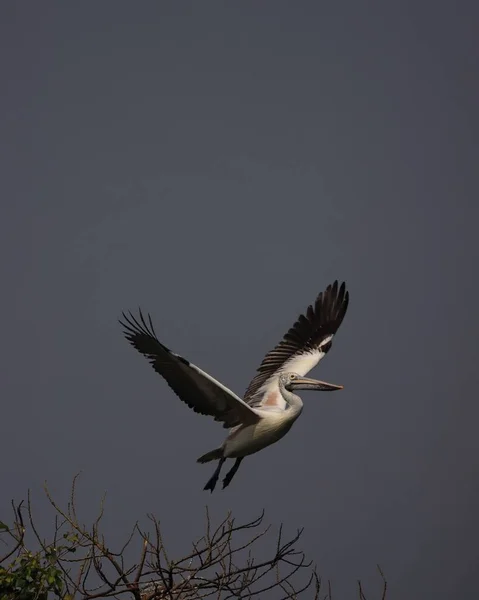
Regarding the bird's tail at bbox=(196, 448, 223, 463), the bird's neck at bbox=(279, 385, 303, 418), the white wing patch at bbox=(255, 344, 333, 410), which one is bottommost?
the bird's tail at bbox=(196, 448, 223, 463)

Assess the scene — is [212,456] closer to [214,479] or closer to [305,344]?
[214,479]

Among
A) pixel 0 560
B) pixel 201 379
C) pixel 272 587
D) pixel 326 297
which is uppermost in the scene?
pixel 326 297

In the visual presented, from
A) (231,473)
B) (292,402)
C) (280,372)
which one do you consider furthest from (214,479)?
(280,372)

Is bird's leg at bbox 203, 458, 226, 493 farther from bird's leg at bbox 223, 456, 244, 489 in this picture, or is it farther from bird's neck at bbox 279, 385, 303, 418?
bird's neck at bbox 279, 385, 303, 418

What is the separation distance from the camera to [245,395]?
9.22 metres


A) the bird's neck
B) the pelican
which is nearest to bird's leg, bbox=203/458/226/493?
the pelican

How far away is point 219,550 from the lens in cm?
549

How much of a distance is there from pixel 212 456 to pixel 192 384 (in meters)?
0.86

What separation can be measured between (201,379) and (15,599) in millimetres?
2699

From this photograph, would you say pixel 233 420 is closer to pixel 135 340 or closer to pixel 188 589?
pixel 135 340

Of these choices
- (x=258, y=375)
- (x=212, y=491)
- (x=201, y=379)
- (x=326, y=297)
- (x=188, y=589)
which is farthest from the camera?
(x=326, y=297)

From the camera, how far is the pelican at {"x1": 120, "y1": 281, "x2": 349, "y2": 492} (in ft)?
24.8

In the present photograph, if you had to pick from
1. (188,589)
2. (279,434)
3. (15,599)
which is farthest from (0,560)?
(279,434)

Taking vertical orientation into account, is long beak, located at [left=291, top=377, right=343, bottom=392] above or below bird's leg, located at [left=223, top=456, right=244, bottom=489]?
above
